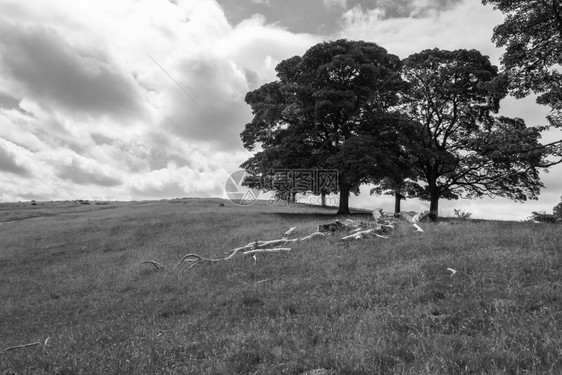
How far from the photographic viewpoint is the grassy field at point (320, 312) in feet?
20.6

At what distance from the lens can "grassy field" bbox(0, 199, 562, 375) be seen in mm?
6289

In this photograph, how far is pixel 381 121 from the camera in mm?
37281

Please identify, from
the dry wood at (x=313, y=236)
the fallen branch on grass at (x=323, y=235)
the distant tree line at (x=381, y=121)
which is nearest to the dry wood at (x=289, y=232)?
the fallen branch on grass at (x=323, y=235)

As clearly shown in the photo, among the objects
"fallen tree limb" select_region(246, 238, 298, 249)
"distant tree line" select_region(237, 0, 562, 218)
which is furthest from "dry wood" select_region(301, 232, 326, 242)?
"distant tree line" select_region(237, 0, 562, 218)

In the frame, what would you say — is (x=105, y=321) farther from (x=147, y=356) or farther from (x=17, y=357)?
(x=147, y=356)

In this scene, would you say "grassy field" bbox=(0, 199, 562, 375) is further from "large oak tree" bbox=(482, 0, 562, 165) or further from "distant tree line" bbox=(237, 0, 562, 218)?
"distant tree line" bbox=(237, 0, 562, 218)

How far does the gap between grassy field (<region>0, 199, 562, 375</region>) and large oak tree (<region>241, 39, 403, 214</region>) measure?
19088 mm

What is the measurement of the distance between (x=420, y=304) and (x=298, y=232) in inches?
572

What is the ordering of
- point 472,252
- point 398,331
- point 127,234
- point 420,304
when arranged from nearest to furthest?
point 398,331 < point 420,304 < point 472,252 < point 127,234

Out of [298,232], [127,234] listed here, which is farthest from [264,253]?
[127,234]

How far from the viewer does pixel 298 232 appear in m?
22.8

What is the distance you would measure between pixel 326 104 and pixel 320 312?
→ 2762 centimetres

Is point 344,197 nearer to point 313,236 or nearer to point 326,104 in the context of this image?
point 326,104

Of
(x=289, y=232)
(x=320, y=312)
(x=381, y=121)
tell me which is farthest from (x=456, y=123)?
(x=320, y=312)
